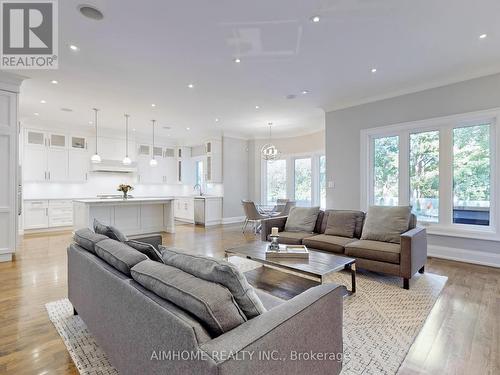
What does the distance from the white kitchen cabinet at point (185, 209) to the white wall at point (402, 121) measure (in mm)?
4481

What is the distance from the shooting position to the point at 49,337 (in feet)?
6.66

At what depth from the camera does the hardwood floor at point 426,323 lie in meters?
1.74

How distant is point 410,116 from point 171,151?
735cm

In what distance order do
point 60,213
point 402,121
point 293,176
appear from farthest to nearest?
point 293,176
point 60,213
point 402,121

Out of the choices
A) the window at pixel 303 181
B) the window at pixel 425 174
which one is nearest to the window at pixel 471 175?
the window at pixel 425 174

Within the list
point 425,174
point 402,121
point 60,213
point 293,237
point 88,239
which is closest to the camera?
point 88,239

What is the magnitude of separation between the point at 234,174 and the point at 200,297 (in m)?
7.68

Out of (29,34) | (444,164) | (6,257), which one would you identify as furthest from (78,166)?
(444,164)

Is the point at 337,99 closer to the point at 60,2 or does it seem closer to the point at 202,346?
the point at 60,2

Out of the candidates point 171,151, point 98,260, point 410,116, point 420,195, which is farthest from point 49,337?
point 171,151

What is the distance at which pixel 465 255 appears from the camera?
159 inches

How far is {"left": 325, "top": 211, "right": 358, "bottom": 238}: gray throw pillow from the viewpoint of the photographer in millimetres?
3811

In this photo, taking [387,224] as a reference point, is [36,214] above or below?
below

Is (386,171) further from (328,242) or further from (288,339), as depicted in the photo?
(288,339)
